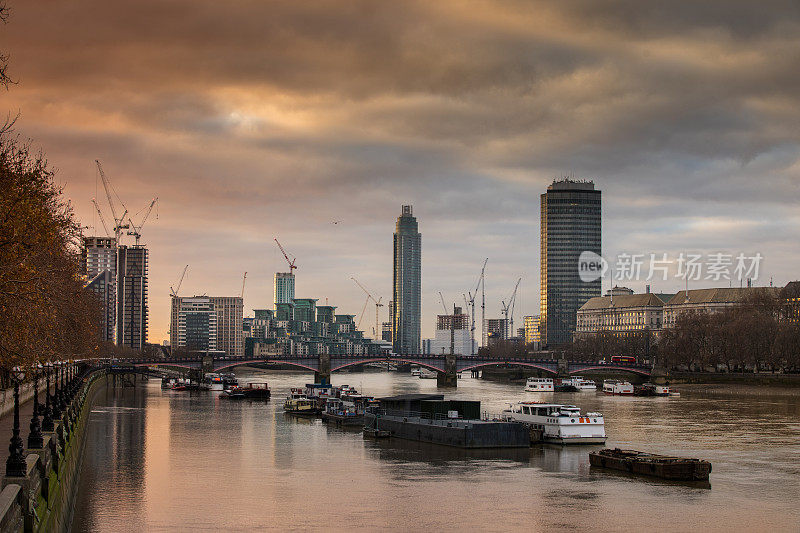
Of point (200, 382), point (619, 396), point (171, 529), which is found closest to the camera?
point (171, 529)

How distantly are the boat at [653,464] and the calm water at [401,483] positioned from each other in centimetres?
116

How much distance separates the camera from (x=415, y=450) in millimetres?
77312

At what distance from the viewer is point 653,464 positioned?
62594 millimetres

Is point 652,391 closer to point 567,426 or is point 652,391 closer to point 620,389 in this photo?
point 620,389

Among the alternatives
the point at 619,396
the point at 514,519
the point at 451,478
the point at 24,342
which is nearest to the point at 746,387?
the point at 619,396

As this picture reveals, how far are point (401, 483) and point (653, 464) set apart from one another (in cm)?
1577

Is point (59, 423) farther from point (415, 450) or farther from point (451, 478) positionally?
point (415, 450)

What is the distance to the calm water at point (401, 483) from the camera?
159 ft

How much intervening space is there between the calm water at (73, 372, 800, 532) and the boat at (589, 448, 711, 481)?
116cm

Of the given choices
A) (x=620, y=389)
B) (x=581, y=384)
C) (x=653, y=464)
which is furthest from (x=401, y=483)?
(x=581, y=384)

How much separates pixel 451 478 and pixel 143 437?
35.0 metres

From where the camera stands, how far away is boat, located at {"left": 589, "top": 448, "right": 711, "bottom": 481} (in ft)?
200

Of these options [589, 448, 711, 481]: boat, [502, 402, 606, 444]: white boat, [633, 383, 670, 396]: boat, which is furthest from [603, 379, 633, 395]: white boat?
[589, 448, 711, 481]: boat

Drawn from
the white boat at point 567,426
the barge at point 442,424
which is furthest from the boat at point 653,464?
the white boat at point 567,426
